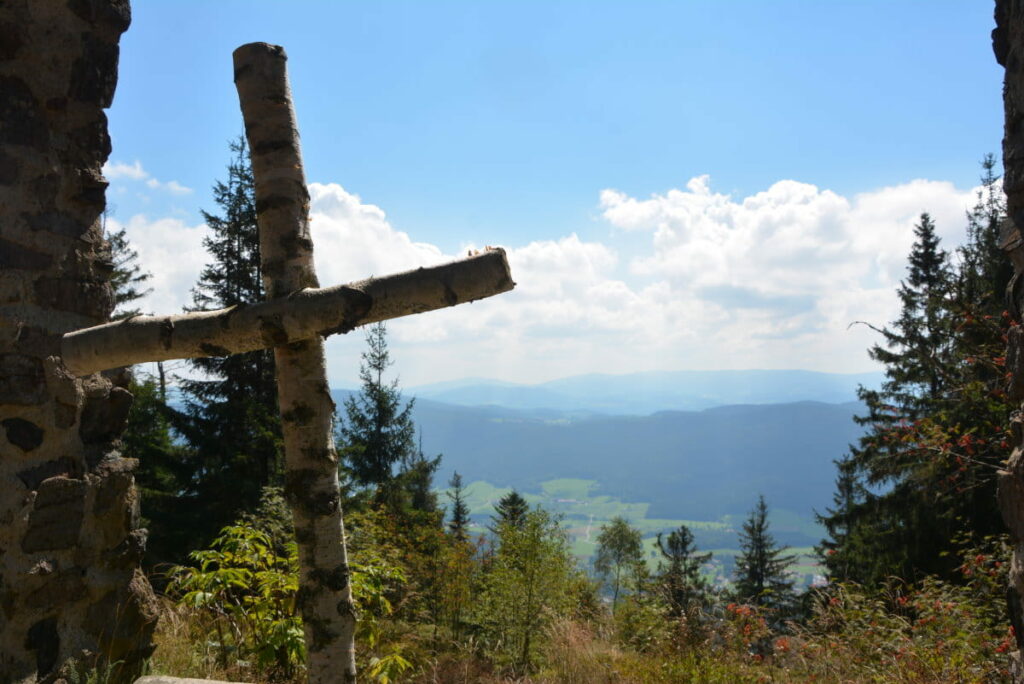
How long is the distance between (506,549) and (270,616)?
12.1 feet

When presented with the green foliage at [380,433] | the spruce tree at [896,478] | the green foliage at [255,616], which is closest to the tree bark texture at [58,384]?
the green foliage at [255,616]

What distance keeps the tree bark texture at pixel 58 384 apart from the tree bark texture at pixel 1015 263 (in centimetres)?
404

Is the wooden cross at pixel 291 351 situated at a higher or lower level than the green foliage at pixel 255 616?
higher

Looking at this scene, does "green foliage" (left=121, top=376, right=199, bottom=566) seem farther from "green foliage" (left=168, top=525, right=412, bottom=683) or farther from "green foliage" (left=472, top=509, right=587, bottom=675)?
"green foliage" (left=168, top=525, right=412, bottom=683)

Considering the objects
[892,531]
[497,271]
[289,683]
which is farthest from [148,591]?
[892,531]

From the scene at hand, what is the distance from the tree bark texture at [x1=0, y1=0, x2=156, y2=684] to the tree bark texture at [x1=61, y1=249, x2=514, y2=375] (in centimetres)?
122

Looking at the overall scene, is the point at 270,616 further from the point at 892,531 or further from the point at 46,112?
the point at 892,531

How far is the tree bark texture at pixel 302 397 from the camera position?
2062mm

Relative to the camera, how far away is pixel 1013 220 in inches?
97.1

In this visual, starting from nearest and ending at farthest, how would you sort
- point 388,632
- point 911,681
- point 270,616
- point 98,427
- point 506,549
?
point 98,427
point 911,681
point 270,616
point 388,632
point 506,549

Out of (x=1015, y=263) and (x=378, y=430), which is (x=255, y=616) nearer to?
(x=1015, y=263)

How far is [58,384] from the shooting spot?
114 inches

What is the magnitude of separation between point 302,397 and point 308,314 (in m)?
0.43

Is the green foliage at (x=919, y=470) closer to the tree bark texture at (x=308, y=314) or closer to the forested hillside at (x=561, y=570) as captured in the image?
the forested hillside at (x=561, y=570)
